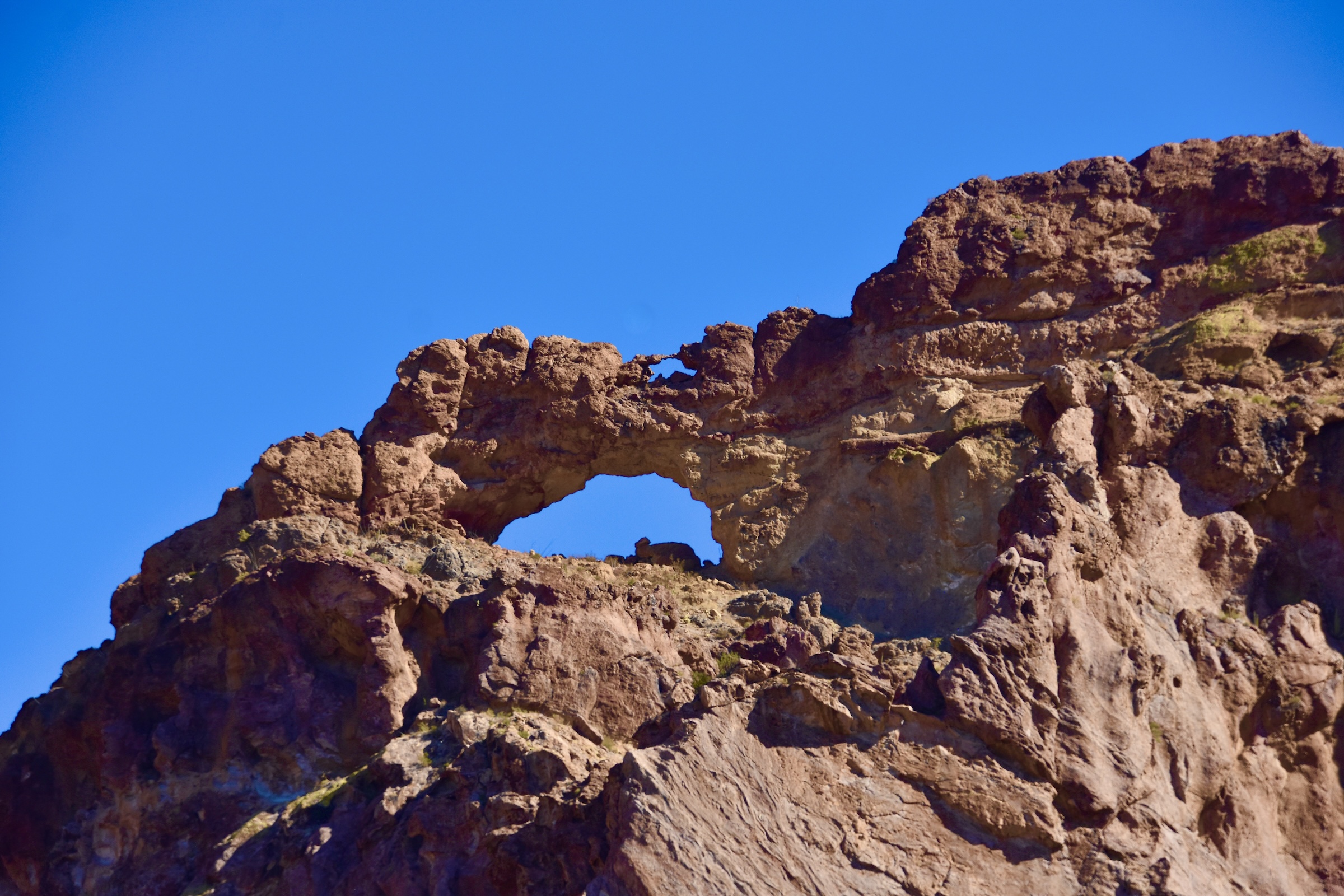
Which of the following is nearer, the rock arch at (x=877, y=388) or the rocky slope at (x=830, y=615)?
the rocky slope at (x=830, y=615)

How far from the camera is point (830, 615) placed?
99.5 feet

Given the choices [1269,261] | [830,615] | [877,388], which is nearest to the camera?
[830,615]

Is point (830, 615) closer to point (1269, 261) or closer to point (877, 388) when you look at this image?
point (877, 388)

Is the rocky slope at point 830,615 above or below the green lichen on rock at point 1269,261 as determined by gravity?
below

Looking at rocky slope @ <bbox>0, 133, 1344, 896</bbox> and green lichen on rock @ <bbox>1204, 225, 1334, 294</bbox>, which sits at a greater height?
green lichen on rock @ <bbox>1204, 225, 1334, 294</bbox>

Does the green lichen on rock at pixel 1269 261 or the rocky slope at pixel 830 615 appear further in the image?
the green lichen on rock at pixel 1269 261

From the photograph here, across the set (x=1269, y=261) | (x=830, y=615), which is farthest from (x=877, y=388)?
(x=1269, y=261)

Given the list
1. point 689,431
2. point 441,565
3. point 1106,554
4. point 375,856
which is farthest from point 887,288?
point 375,856

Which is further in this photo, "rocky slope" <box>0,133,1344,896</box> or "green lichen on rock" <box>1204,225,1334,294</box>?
"green lichen on rock" <box>1204,225,1334,294</box>

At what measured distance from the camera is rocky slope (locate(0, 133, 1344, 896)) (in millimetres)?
19844

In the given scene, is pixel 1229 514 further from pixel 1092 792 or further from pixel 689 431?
pixel 689 431

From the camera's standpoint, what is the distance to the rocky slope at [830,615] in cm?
1984

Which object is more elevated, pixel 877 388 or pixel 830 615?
pixel 877 388

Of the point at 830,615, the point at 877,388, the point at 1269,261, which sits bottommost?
the point at 830,615
